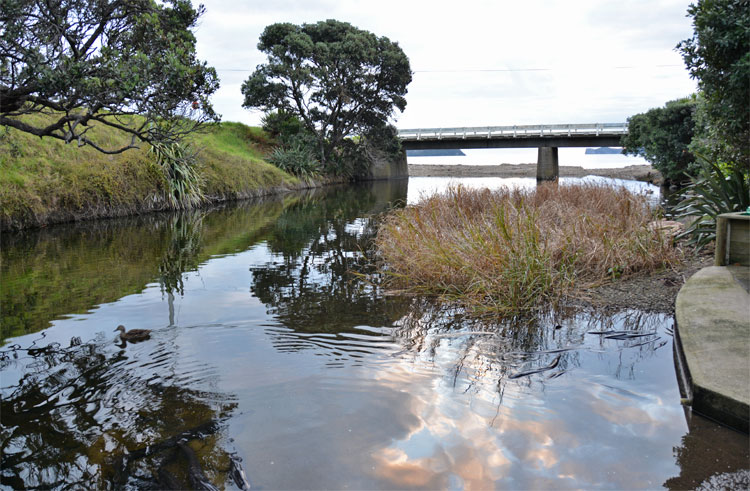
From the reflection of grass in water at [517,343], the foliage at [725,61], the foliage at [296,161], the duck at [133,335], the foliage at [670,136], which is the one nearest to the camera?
the reflection of grass in water at [517,343]

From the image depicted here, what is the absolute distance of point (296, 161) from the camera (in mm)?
32250

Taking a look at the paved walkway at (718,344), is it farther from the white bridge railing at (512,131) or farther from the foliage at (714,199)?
the white bridge railing at (512,131)

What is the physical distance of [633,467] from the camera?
3.26m

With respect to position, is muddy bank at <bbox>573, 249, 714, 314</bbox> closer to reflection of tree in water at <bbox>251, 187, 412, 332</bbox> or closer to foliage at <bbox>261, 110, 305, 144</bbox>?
reflection of tree in water at <bbox>251, 187, 412, 332</bbox>

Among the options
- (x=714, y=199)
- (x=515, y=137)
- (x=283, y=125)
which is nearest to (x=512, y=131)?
(x=515, y=137)

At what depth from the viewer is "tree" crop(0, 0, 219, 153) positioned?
19.9ft

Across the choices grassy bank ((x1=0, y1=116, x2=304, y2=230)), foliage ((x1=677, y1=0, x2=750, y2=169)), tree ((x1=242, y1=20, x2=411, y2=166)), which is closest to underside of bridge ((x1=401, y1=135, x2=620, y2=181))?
tree ((x1=242, y1=20, x2=411, y2=166))

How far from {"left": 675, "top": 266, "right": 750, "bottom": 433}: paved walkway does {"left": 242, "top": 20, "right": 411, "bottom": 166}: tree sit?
96.4 feet

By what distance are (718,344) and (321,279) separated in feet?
18.7

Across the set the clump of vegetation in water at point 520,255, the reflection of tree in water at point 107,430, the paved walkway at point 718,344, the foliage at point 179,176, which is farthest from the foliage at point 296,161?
the paved walkway at point 718,344

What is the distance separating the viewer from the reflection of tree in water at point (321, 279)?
6590 mm

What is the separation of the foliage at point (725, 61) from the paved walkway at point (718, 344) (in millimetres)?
2178

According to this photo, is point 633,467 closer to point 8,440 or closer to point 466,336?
point 466,336

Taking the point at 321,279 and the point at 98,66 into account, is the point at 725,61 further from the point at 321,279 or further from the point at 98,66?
the point at 98,66
